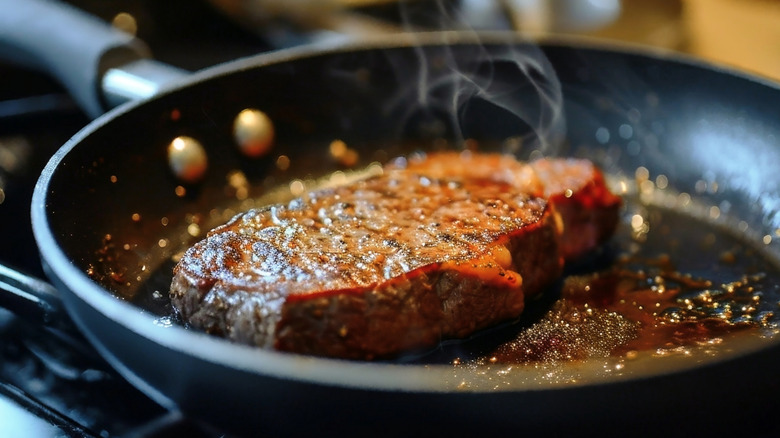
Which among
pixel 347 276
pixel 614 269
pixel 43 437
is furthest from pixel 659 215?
pixel 43 437

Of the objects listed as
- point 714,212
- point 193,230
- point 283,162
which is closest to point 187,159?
point 193,230

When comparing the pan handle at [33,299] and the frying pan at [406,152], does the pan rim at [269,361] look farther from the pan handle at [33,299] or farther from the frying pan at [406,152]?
the pan handle at [33,299]

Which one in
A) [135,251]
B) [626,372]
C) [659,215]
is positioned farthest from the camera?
[659,215]

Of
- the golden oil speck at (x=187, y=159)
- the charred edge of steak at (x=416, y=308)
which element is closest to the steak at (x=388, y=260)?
the charred edge of steak at (x=416, y=308)

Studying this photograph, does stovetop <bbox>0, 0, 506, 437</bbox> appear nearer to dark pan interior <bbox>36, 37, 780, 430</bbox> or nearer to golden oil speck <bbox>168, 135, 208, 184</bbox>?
dark pan interior <bbox>36, 37, 780, 430</bbox>

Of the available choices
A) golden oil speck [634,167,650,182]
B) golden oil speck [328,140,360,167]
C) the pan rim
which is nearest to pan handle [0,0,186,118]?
golden oil speck [328,140,360,167]

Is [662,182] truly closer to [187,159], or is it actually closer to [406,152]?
[406,152]

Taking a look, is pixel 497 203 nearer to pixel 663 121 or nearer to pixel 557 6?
pixel 663 121
